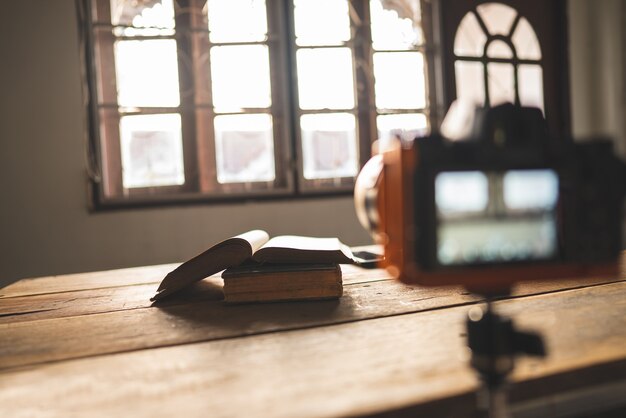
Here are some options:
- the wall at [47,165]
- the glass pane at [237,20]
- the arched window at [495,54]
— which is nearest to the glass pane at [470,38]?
the arched window at [495,54]

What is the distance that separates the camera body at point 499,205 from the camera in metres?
0.44

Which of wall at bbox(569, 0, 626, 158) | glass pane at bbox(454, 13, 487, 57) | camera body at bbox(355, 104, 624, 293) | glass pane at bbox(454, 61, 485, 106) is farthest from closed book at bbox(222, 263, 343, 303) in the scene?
wall at bbox(569, 0, 626, 158)

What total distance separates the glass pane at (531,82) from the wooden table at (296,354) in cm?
236

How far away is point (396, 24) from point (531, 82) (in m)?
1.02

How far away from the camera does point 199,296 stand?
41.1 inches

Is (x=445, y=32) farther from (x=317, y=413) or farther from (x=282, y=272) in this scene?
(x=317, y=413)

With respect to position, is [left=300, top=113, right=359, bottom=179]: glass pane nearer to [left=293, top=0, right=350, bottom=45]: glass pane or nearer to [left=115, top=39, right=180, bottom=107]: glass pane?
[left=293, top=0, right=350, bottom=45]: glass pane

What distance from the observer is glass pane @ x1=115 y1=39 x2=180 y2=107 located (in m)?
2.48

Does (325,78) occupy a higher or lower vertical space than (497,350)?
higher

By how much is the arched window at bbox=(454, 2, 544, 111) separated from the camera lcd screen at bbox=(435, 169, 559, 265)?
2651mm

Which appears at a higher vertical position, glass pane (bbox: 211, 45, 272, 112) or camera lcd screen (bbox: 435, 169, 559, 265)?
glass pane (bbox: 211, 45, 272, 112)

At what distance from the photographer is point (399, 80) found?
2.85 m

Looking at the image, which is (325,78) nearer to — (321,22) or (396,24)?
(321,22)

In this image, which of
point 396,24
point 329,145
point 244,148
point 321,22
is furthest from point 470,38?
point 244,148
